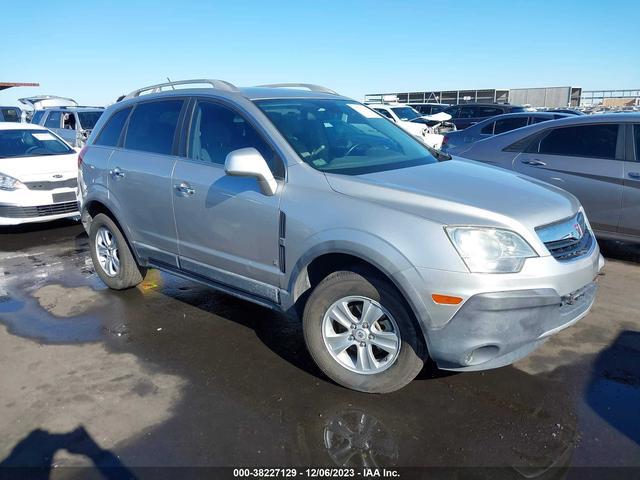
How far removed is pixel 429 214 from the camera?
2881 millimetres

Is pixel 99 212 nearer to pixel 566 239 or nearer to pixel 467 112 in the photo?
pixel 566 239

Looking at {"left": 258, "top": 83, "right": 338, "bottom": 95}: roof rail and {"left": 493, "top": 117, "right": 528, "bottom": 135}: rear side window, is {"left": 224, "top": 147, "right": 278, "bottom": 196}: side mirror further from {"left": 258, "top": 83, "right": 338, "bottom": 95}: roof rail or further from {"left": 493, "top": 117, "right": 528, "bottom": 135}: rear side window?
{"left": 493, "top": 117, "right": 528, "bottom": 135}: rear side window

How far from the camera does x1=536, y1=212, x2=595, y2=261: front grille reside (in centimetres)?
298

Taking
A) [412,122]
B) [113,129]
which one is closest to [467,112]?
[412,122]

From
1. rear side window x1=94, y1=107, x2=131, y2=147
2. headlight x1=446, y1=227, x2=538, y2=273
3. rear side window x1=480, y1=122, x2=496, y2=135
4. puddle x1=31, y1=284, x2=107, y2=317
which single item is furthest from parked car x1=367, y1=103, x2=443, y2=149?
headlight x1=446, y1=227, x2=538, y2=273

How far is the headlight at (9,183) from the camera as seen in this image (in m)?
7.60

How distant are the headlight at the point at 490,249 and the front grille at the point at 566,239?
0.68 feet

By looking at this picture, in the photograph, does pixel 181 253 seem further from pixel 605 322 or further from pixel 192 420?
pixel 605 322

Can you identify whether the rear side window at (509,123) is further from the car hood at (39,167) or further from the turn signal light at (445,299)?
the turn signal light at (445,299)

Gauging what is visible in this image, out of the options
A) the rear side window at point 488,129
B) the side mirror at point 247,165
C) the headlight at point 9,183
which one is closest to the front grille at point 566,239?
the side mirror at point 247,165

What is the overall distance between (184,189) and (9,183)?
5.01 metres

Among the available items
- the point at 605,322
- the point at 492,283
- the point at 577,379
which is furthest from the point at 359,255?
the point at 605,322

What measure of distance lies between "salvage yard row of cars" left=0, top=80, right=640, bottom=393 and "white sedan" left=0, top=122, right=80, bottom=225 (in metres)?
2.84

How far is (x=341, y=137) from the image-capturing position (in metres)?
3.93
